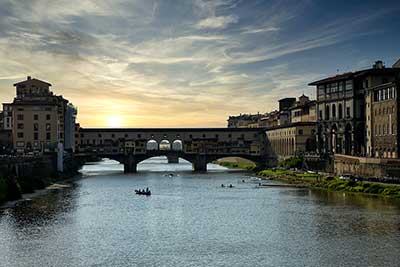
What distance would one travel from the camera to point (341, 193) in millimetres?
74188

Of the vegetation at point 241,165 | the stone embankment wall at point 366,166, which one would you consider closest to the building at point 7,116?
the vegetation at point 241,165

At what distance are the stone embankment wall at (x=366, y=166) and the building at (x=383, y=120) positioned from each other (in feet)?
15.8

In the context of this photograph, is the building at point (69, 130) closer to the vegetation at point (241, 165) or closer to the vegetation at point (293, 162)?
the vegetation at point (241, 165)

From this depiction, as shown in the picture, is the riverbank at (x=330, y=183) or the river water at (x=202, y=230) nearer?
the river water at (x=202, y=230)

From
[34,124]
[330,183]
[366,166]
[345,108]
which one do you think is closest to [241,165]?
[345,108]

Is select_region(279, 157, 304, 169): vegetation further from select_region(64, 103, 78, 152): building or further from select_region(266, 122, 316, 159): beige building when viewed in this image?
select_region(64, 103, 78, 152): building

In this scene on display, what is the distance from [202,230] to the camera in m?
47.7

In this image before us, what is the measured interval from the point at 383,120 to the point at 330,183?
46.3 feet

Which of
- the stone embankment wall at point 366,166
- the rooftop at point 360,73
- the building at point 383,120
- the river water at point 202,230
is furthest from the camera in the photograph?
the rooftop at point 360,73

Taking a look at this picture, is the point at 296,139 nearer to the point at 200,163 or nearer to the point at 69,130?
the point at 200,163

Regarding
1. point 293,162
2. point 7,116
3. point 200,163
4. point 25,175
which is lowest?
point 25,175

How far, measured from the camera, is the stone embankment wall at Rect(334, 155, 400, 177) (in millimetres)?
73938

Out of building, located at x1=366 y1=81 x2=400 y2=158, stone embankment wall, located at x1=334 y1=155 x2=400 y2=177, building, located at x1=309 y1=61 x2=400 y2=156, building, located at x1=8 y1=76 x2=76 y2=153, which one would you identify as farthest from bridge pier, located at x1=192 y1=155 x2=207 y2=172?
building, located at x1=366 y1=81 x2=400 y2=158

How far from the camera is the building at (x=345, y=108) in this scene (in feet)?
321
